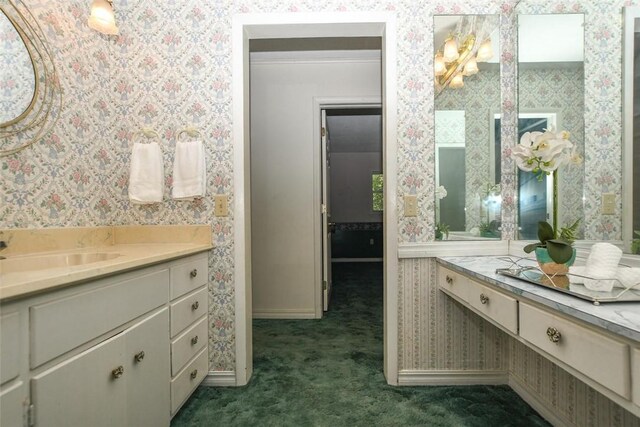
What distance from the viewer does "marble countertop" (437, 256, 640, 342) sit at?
2.39 ft

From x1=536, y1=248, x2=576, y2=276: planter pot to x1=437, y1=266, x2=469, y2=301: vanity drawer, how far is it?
35 cm

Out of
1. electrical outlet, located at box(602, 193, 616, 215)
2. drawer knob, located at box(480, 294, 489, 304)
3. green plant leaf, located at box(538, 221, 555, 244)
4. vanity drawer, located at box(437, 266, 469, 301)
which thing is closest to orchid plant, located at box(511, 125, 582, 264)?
green plant leaf, located at box(538, 221, 555, 244)

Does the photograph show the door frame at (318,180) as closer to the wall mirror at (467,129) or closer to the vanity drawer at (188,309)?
the wall mirror at (467,129)

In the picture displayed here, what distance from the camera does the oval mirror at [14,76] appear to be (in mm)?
1354

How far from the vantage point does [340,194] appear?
7312 millimetres

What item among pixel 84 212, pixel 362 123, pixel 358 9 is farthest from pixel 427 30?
pixel 362 123

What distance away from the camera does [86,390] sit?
3.21ft

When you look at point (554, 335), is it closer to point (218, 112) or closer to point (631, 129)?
point (631, 129)

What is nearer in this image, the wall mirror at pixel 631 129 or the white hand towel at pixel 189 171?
the wall mirror at pixel 631 129

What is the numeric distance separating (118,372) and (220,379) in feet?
3.03

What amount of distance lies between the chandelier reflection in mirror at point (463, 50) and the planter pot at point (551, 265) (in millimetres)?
1110

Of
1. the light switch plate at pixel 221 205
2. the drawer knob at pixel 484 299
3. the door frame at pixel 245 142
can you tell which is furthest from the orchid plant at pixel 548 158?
the light switch plate at pixel 221 205

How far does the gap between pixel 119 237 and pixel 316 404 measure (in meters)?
1.52

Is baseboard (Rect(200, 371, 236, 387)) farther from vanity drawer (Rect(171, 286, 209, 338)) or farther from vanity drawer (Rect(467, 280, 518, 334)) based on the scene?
vanity drawer (Rect(467, 280, 518, 334))
